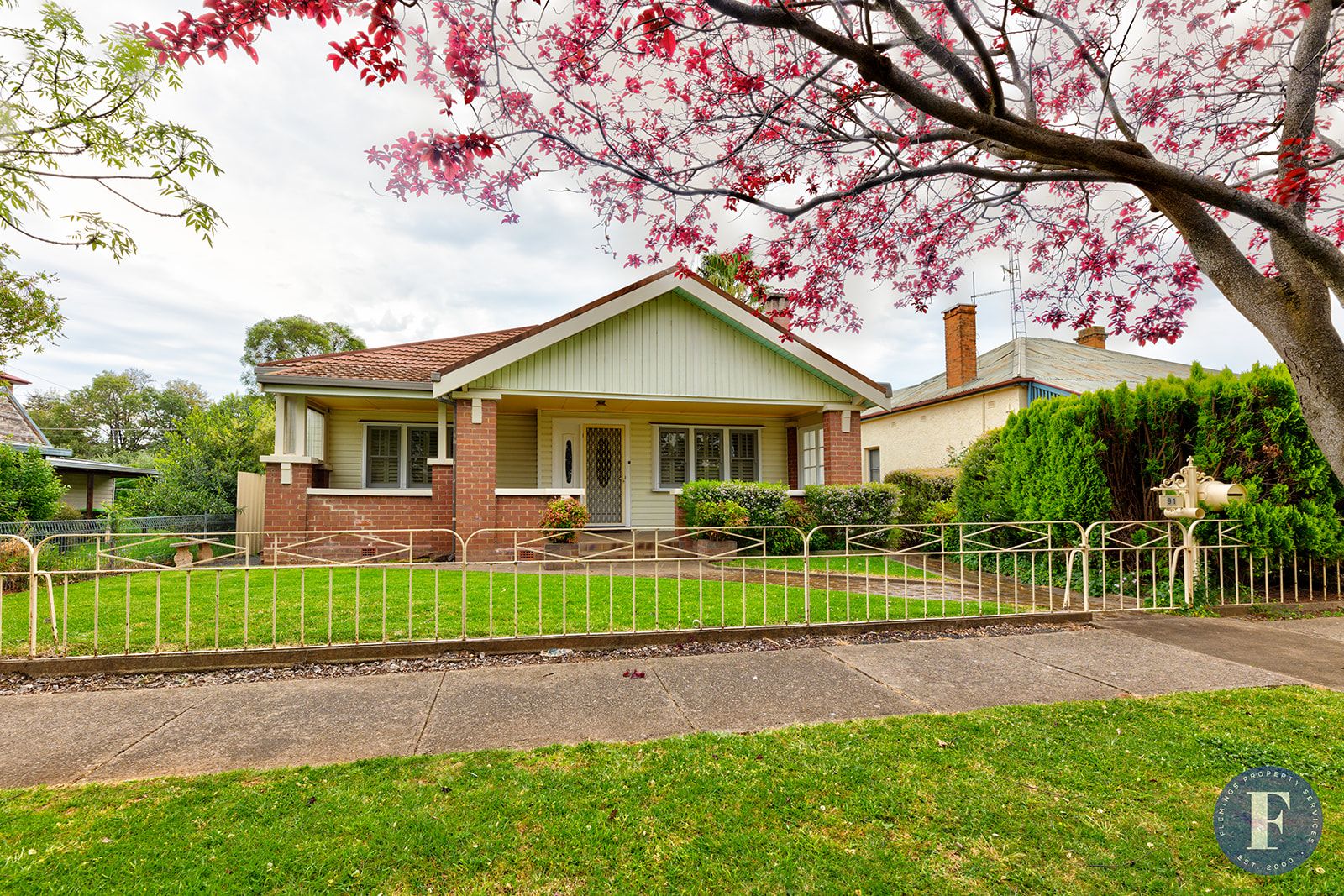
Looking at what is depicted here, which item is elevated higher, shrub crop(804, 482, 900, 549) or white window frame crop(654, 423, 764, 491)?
white window frame crop(654, 423, 764, 491)

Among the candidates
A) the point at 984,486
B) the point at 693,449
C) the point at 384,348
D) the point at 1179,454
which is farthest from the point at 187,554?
the point at 1179,454

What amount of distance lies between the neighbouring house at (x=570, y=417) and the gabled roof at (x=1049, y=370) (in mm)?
5901

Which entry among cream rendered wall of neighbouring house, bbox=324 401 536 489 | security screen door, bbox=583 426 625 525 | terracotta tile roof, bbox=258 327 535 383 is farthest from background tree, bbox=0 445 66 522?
security screen door, bbox=583 426 625 525

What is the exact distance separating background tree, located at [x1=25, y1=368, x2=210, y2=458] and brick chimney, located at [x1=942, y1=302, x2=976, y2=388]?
193 ft

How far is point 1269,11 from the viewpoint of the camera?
4.12m

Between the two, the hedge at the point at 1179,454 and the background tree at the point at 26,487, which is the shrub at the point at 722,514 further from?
the background tree at the point at 26,487

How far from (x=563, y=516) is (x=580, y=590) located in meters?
3.46

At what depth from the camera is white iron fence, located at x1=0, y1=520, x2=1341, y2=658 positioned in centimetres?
531

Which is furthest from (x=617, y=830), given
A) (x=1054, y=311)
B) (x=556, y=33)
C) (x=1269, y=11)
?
(x=1269, y=11)

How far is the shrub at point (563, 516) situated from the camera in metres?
11.6

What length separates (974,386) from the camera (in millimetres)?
19688

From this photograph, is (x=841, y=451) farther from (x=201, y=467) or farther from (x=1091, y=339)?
(x=1091, y=339)

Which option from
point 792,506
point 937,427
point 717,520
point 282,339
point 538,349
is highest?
point 282,339

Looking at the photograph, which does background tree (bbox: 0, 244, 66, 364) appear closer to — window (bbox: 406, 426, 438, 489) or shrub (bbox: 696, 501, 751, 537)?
window (bbox: 406, 426, 438, 489)
